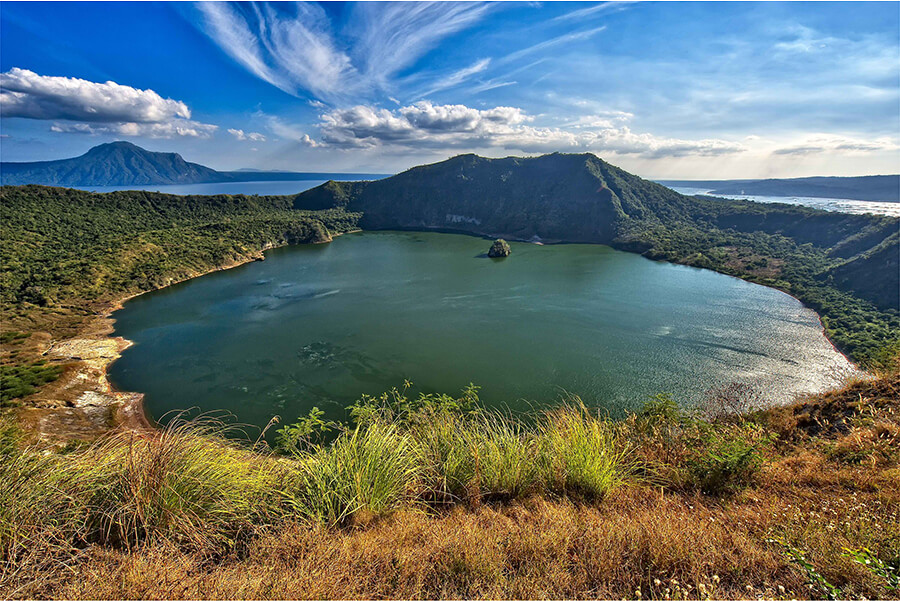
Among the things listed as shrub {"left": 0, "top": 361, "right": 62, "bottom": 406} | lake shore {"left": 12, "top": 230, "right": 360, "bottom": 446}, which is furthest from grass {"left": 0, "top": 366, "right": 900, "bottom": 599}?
shrub {"left": 0, "top": 361, "right": 62, "bottom": 406}

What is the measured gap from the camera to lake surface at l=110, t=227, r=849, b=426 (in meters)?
22.2

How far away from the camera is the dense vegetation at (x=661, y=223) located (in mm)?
38531

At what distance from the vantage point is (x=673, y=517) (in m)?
3.57

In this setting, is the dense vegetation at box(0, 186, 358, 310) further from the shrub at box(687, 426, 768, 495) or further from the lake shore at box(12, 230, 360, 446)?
the shrub at box(687, 426, 768, 495)

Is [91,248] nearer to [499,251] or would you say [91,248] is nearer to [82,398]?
[82,398]

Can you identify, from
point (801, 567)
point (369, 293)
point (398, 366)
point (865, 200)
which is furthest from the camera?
point (865, 200)

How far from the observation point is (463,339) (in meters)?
29.5

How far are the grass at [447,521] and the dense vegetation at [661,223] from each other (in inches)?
528

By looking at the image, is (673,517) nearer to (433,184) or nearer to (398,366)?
(398,366)

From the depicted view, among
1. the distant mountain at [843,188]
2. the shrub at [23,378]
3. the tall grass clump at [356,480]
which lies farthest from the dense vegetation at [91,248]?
the distant mountain at [843,188]

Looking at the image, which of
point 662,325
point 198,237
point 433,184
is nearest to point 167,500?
point 662,325

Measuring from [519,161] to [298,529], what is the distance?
4831 inches

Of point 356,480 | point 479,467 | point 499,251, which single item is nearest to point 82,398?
point 356,480

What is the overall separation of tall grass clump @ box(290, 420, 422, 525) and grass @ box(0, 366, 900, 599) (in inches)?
0.8
